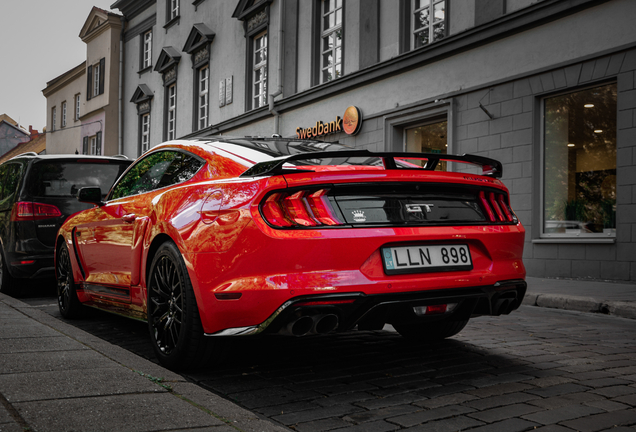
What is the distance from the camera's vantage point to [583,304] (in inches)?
293

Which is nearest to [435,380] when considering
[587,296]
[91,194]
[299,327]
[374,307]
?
[374,307]

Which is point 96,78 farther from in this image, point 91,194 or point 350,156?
point 350,156

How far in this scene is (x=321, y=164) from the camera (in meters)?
3.47

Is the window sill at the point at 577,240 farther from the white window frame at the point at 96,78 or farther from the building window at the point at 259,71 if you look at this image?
the white window frame at the point at 96,78

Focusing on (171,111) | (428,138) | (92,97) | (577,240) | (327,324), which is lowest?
(327,324)

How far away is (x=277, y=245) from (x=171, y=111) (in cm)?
2481

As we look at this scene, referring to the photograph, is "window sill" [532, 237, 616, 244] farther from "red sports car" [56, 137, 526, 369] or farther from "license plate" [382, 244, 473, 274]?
"license plate" [382, 244, 473, 274]

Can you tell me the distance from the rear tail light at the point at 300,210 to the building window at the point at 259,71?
17164mm

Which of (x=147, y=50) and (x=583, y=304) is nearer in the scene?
(x=583, y=304)

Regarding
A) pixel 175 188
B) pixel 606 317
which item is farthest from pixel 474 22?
pixel 175 188

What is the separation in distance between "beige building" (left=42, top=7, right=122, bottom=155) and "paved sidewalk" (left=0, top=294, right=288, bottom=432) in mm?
29072

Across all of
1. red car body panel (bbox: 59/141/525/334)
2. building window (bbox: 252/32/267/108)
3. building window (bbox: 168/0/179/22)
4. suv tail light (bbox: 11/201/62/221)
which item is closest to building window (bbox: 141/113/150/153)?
building window (bbox: 168/0/179/22)

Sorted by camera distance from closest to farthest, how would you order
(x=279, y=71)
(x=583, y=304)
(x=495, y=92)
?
(x=583, y=304)
(x=495, y=92)
(x=279, y=71)

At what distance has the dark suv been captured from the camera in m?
7.65
